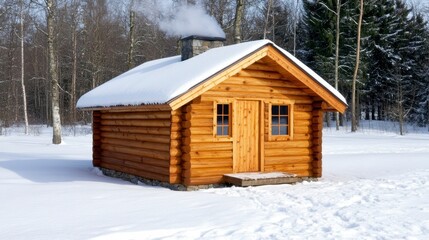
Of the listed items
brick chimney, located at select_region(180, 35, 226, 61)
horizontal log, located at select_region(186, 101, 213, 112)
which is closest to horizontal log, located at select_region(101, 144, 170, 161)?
horizontal log, located at select_region(186, 101, 213, 112)

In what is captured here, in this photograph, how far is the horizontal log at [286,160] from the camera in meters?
12.5

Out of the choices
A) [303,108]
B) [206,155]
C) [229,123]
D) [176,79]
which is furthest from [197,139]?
[303,108]

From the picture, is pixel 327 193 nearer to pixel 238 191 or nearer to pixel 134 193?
pixel 238 191

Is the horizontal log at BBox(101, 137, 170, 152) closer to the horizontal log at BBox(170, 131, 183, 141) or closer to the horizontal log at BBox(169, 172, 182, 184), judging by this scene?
the horizontal log at BBox(170, 131, 183, 141)

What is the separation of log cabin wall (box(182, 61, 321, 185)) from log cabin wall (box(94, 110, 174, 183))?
17.7 inches

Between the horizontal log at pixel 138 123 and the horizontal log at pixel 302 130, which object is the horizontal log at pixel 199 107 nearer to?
the horizontal log at pixel 138 123

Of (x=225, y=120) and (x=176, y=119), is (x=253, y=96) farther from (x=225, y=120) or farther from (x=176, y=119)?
(x=176, y=119)

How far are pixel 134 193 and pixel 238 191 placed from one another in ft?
7.82

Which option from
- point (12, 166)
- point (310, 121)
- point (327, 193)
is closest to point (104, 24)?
point (12, 166)

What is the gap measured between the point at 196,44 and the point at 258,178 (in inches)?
202

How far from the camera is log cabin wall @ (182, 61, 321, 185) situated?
11195 mm

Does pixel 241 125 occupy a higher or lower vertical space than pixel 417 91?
lower

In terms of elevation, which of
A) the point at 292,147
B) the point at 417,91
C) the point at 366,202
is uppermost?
the point at 417,91

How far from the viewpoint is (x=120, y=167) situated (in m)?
13.9
